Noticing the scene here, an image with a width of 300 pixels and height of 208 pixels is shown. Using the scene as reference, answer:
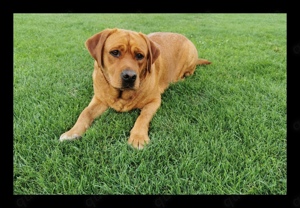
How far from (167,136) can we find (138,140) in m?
0.32

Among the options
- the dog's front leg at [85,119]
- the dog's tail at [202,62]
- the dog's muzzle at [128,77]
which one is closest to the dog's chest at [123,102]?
the dog's front leg at [85,119]

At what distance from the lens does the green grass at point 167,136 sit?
2.15m

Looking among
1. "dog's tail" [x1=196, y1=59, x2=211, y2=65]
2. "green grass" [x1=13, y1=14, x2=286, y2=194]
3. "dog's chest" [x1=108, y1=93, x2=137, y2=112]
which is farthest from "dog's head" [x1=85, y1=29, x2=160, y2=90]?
"dog's tail" [x1=196, y1=59, x2=211, y2=65]

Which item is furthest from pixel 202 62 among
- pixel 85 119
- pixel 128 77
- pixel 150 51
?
pixel 85 119

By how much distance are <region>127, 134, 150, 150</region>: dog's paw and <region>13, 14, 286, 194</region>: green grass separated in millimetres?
62

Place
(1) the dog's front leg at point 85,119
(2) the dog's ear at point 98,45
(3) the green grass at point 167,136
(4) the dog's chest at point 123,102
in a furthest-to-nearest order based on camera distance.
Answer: (4) the dog's chest at point 123,102 < (2) the dog's ear at point 98,45 < (1) the dog's front leg at point 85,119 < (3) the green grass at point 167,136

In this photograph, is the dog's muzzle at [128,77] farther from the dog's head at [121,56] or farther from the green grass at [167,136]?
the green grass at [167,136]

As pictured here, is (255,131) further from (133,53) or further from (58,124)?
(58,124)

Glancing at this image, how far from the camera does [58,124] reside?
297 centimetres

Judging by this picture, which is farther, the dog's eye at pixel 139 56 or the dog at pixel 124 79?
the dog's eye at pixel 139 56

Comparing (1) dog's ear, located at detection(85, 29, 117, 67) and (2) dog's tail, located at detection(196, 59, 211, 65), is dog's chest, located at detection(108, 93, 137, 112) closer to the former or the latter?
(1) dog's ear, located at detection(85, 29, 117, 67)

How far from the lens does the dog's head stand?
2.99m

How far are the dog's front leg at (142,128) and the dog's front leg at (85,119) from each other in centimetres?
54

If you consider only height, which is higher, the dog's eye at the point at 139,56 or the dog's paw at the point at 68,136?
the dog's eye at the point at 139,56
